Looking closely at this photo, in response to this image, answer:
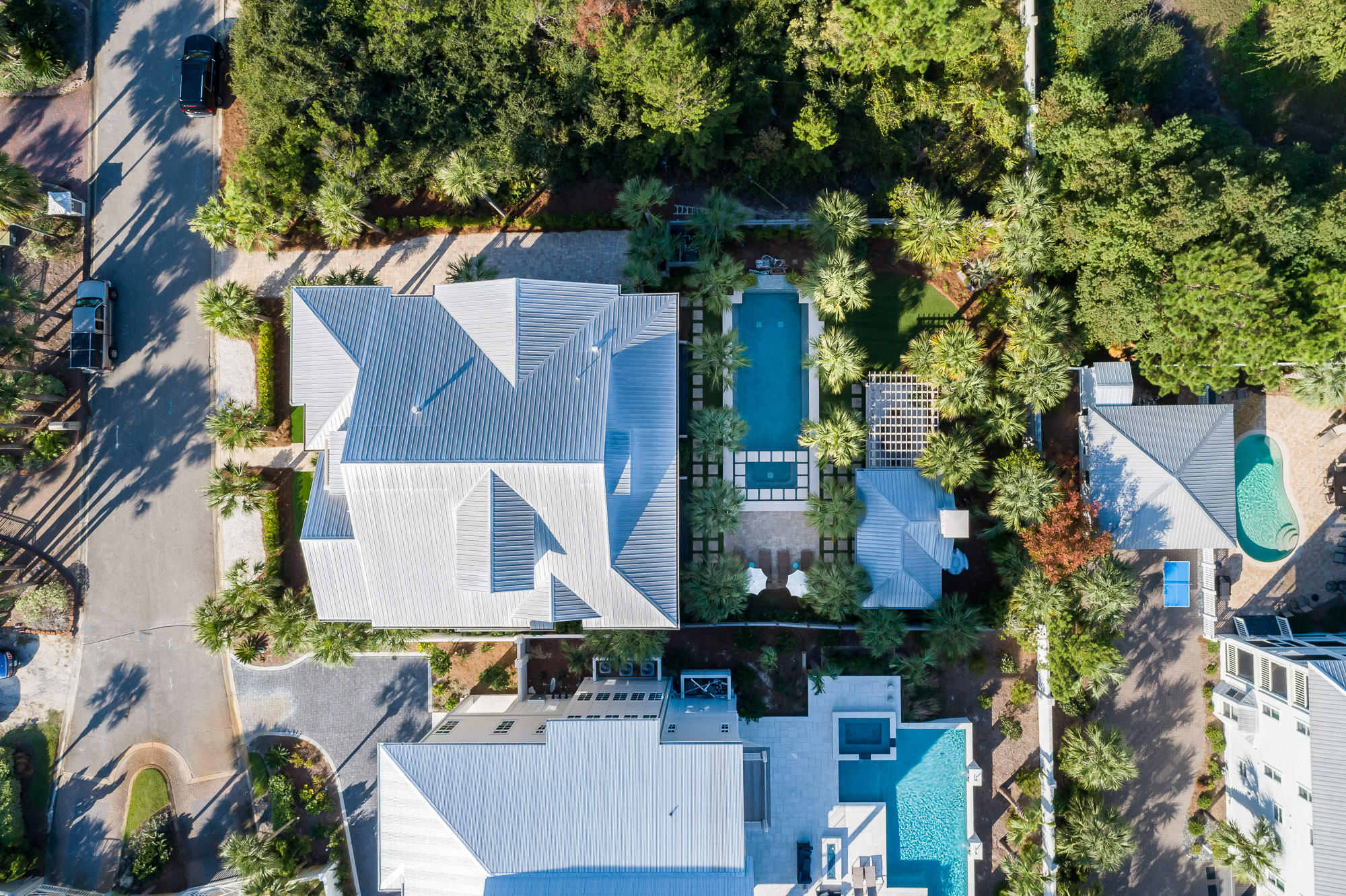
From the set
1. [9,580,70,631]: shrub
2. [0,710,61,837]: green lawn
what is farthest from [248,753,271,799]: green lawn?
[9,580,70,631]: shrub

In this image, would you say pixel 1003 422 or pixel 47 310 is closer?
pixel 1003 422

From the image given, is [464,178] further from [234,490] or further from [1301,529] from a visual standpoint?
[1301,529]

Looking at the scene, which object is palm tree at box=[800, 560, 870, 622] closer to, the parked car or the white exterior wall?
the white exterior wall

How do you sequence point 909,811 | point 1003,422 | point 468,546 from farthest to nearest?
point 909,811 < point 1003,422 < point 468,546

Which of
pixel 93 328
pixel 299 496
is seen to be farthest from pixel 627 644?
pixel 93 328

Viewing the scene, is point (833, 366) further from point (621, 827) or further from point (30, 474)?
point (30, 474)

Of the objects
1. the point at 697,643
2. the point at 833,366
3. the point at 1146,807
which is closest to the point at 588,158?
the point at 833,366
